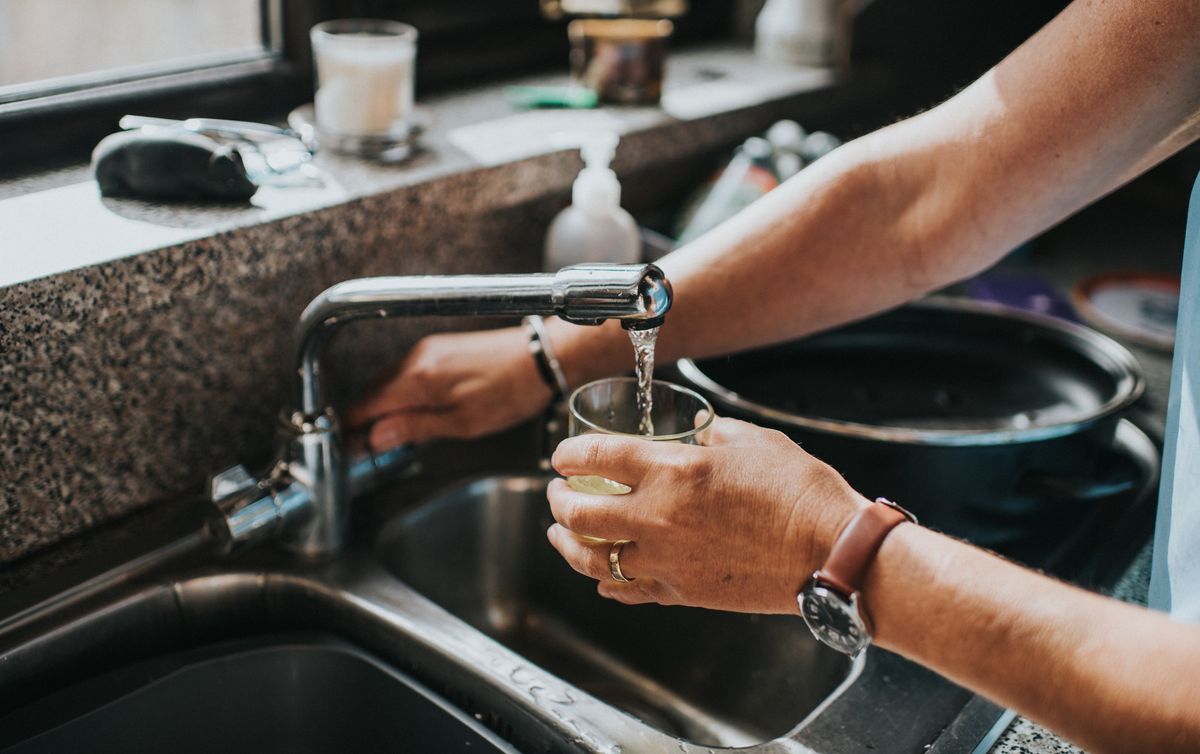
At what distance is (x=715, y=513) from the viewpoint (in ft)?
2.37

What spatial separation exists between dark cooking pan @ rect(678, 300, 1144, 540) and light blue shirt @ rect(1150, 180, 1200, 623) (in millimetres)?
201

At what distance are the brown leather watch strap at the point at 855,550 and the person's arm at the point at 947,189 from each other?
1.36 feet

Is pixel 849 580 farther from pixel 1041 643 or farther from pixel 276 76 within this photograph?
pixel 276 76

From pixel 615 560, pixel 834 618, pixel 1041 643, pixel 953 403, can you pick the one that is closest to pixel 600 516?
pixel 615 560

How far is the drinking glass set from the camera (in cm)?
81

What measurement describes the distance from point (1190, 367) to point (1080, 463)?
0.99 ft

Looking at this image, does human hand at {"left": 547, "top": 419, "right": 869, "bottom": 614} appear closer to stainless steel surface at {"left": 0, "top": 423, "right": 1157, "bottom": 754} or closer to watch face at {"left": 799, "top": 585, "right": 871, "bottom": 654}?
watch face at {"left": 799, "top": 585, "right": 871, "bottom": 654}

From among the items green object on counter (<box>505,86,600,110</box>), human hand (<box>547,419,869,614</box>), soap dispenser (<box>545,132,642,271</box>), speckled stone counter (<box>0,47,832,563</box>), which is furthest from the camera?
green object on counter (<box>505,86,600,110</box>)

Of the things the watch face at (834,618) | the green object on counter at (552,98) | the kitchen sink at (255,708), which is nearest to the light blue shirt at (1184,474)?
the watch face at (834,618)

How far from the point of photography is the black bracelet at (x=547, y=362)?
1094 millimetres

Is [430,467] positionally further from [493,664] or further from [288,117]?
[288,117]

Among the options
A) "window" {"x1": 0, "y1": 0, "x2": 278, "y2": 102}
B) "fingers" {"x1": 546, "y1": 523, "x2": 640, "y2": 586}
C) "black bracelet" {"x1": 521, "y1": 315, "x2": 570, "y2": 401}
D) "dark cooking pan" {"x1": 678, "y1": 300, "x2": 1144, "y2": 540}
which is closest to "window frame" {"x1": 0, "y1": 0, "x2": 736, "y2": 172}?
"window" {"x1": 0, "y1": 0, "x2": 278, "y2": 102}

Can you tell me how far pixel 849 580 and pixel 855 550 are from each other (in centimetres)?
2

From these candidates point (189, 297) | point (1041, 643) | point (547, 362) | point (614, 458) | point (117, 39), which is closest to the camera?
point (1041, 643)
